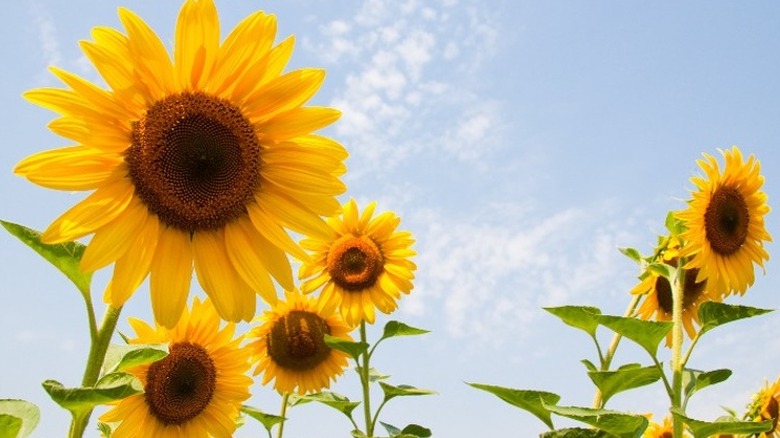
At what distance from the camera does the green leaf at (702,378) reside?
14.9 ft

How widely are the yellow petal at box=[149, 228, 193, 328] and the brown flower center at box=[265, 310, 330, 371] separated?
427 centimetres

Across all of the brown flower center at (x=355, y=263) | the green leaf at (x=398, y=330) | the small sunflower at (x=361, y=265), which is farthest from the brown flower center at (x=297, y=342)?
the green leaf at (x=398, y=330)

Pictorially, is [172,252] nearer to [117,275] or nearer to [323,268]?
[117,275]

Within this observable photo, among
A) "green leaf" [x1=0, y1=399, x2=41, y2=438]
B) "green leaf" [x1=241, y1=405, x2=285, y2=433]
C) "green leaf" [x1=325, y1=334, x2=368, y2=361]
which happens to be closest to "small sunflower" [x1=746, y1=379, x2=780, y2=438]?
"green leaf" [x1=325, y1=334, x2=368, y2=361]

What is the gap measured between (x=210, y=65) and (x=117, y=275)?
0.90 metres

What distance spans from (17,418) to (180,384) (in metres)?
2.72

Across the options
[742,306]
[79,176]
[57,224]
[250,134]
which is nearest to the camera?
[57,224]

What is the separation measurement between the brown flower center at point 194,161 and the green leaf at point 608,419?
1.76 m

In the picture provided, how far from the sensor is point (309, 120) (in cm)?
319

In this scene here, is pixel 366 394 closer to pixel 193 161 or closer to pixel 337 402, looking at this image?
pixel 337 402

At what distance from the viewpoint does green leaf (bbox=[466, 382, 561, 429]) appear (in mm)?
3900

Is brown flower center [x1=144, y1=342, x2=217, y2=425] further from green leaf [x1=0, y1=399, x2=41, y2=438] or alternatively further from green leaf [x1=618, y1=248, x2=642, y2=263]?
green leaf [x1=618, y1=248, x2=642, y2=263]

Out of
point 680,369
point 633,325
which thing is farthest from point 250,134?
point 680,369

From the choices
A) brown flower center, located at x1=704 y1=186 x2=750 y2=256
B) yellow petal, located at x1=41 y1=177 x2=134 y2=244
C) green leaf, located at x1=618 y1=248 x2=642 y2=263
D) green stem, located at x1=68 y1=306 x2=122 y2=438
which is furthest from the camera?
brown flower center, located at x1=704 y1=186 x2=750 y2=256
